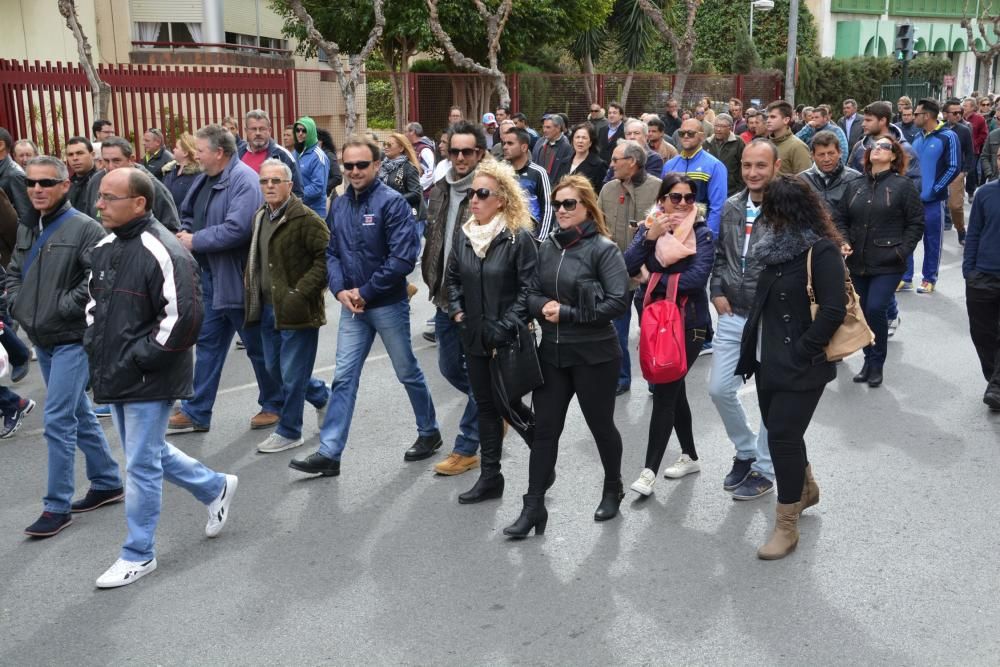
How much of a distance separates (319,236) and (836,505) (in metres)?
3.36

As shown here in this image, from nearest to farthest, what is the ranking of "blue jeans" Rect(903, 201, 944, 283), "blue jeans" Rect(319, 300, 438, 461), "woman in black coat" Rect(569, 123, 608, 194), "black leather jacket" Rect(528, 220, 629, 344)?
"black leather jacket" Rect(528, 220, 629, 344) → "blue jeans" Rect(319, 300, 438, 461) → "woman in black coat" Rect(569, 123, 608, 194) → "blue jeans" Rect(903, 201, 944, 283)

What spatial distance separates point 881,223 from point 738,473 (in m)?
2.76

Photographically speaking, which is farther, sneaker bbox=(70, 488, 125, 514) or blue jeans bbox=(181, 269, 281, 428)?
blue jeans bbox=(181, 269, 281, 428)

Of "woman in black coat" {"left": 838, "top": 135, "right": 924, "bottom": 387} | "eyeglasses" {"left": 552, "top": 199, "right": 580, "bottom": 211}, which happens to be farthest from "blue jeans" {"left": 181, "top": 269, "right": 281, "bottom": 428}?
"woman in black coat" {"left": 838, "top": 135, "right": 924, "bottom": 387}

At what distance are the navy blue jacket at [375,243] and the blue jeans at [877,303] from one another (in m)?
3.59

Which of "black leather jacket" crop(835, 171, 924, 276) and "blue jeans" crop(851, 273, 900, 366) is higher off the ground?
"black leather jacket" crop(835, 171, 924, 276)

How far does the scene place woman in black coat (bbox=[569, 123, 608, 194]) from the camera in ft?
32.6

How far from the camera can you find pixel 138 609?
4.57 meters

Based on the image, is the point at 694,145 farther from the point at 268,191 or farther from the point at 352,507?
the point at 352,507

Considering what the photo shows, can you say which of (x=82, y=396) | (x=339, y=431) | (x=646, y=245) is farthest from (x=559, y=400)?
(x=82, y=396)

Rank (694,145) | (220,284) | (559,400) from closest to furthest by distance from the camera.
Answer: (559,400), (220,284), (694,145)

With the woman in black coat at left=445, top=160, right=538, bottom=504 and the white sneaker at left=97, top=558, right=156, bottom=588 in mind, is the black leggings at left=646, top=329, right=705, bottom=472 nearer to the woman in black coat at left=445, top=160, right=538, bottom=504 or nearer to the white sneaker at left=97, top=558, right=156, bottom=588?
the woman in black coat at left=445, top=160, right=538, bottom=504

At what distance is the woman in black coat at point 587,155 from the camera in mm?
9922

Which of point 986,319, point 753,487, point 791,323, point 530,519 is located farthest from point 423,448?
A: point 986,319
